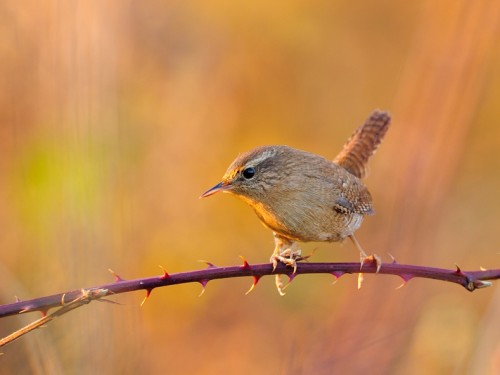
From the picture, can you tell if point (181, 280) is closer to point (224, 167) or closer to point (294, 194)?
point (294, 194)

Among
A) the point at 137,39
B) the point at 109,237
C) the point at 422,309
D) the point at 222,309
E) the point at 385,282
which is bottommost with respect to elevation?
the point at 222,309

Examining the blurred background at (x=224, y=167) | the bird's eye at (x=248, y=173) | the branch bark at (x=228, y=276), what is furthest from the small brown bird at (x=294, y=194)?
the branch bark at (x=228, y=276)

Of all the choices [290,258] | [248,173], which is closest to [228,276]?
[290,258]

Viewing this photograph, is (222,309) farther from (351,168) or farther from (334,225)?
(334,225)

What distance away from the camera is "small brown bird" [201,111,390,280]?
3.54 meters

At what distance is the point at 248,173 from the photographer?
11.8 ft

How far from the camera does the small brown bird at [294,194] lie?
11.6ft

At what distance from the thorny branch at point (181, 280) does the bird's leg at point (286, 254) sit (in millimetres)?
226

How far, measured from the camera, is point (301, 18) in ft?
23.1

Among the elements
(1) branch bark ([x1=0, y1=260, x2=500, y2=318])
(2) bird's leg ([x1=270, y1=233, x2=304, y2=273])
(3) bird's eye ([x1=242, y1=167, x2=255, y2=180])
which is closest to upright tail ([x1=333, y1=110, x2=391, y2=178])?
(2) bird's leg ([x1=270, y1=233, x2=304, y2=273])

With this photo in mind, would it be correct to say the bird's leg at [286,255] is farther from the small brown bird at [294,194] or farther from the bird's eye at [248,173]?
the bird's eye at [248,173]

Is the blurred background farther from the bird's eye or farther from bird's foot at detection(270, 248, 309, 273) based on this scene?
the bird's eye

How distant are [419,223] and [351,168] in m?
0.97

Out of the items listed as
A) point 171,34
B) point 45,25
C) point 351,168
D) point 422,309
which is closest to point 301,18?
point 171,34
